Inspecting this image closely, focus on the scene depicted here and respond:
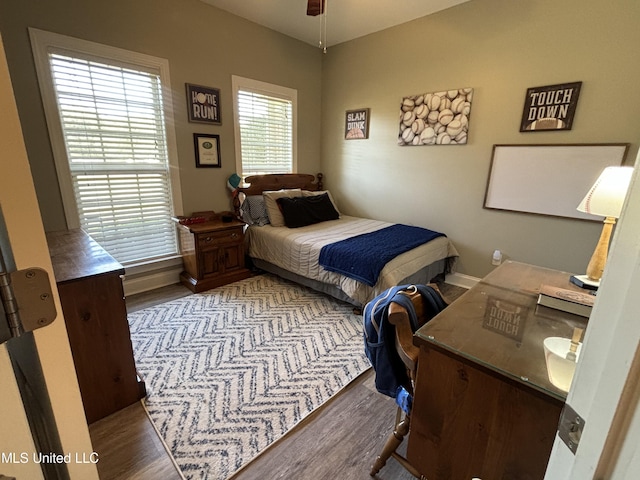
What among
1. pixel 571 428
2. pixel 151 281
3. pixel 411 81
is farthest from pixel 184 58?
pixel 571 428

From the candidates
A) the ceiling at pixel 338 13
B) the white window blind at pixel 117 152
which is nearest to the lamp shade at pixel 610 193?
the ceiling at pixel 338 13

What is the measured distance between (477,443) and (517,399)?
0.22 m

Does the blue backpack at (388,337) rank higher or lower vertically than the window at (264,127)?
lower

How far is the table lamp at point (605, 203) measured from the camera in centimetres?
131

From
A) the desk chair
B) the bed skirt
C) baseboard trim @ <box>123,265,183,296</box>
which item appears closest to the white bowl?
the desk chair

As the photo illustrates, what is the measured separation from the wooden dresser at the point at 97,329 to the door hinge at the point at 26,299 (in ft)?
3.74

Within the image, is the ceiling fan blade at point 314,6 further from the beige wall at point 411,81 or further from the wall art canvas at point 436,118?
the wall art canvas at point 436,118

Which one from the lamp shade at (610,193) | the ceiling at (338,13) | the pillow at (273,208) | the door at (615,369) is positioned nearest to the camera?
the door at (615,369)

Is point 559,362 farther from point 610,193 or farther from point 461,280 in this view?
point 461,280

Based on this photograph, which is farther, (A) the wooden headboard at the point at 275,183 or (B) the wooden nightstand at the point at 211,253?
(A) the wooden headboard at the point at 275,183

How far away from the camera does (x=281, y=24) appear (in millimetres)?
3451

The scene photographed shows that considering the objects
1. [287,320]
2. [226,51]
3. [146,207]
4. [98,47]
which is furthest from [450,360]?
[226,51]

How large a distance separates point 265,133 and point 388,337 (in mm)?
3344

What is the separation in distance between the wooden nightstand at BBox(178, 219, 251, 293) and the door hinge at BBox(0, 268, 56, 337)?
2604 millimetres
